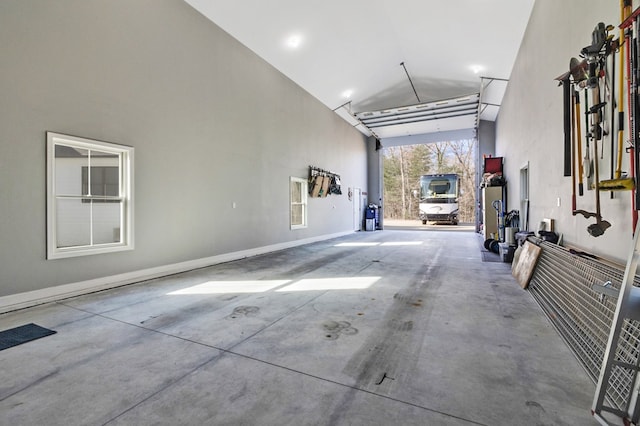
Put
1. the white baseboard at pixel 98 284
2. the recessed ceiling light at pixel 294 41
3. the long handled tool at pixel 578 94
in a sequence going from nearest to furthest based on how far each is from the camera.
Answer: the long handled tool at pixel 578 94
the white baseboard at pixel 98 284
the recessed ceiling light at pixel 294 41

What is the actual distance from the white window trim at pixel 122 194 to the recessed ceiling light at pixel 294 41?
4504 mm

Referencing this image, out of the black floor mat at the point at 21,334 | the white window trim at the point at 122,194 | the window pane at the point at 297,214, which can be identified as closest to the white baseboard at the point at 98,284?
the white window trim at the point at 122,194

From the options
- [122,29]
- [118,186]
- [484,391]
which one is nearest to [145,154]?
[118,186]

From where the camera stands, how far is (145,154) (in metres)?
4.90

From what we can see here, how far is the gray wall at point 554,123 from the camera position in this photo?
2754 millimetres

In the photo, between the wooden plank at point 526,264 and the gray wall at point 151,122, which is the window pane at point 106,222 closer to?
the gray wall at point 151,122

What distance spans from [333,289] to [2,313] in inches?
146

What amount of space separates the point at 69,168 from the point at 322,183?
7078 mm

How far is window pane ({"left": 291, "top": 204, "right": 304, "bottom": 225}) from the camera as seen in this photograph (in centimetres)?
919

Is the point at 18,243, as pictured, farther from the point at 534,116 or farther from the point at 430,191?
the point at 430,191

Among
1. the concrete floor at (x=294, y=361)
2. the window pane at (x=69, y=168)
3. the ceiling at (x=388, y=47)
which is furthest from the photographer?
the ceiling at (x=388, y=47)

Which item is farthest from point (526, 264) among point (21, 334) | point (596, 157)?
point (21, 334)

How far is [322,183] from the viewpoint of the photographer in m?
10.3

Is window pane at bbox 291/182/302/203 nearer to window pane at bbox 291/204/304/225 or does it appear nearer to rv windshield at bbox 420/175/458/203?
window pane at bbox 291/204/304/225
